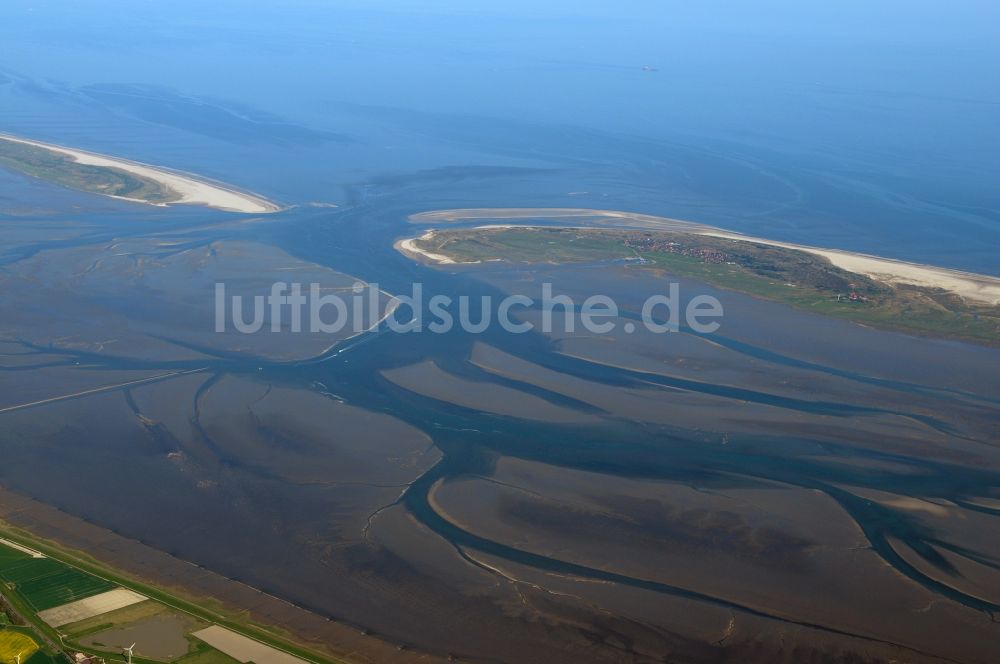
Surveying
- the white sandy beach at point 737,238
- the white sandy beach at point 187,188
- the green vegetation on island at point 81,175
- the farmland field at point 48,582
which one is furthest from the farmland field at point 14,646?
the green vegetation on island at point 81,175

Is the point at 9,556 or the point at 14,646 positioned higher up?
the point at 9,556

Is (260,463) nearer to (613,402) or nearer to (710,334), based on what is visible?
(613,402)

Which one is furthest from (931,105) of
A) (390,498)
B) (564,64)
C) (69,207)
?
(390,498)

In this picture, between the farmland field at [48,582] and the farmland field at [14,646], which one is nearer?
the farmland field at [14,646]

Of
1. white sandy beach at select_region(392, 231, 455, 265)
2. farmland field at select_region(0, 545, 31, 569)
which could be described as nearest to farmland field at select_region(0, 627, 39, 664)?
farmland field at select_region(0, 545, 31, 569)

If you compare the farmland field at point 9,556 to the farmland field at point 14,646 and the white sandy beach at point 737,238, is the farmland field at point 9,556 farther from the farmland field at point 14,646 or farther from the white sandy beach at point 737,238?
the white sandy beach at point 737,238

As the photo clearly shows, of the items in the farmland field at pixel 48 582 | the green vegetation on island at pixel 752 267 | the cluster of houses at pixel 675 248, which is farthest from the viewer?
the cluster of houses at pixel 675 248

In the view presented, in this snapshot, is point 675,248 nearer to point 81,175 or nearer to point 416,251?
point 416,251

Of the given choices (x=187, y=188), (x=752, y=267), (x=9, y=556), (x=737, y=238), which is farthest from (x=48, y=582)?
(x=187, y=188)
